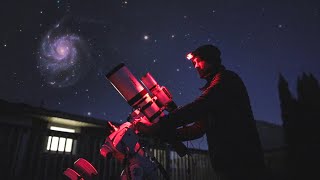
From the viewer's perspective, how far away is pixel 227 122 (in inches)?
99.4

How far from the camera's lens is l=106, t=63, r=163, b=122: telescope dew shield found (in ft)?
9.89

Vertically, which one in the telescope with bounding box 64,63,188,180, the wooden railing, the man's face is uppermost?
the man's face

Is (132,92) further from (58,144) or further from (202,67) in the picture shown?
(58,144)

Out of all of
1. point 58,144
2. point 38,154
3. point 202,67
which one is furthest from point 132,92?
point 58,144

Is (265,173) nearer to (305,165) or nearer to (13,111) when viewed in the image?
(13,111)

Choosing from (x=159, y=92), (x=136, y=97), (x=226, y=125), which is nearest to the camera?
(x=226, y=125)

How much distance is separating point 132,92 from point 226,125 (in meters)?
1.19

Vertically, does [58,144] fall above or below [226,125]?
below

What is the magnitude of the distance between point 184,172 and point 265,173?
904cm

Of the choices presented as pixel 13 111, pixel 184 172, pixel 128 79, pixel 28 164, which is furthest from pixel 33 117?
pixel 128 79

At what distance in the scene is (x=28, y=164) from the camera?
668cm

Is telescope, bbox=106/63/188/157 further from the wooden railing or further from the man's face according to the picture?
the wooden railing

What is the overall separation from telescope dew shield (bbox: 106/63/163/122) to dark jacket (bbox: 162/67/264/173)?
46cm

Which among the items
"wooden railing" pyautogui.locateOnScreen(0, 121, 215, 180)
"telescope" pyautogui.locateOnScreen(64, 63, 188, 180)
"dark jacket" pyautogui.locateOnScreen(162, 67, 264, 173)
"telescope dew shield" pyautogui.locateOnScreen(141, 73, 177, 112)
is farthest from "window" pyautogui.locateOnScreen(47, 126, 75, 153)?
"dark jacket" pyautogui.locateOnScreen(162, 67, 264, 173)
